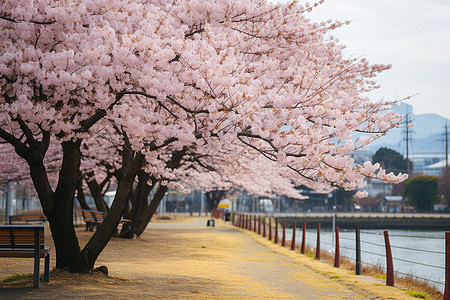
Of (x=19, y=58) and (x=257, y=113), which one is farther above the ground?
(x=19, y=58)

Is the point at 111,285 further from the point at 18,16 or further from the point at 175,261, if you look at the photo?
the point at 175,261

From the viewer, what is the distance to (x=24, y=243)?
10047 mm

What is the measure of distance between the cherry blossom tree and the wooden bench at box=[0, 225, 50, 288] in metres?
1.54

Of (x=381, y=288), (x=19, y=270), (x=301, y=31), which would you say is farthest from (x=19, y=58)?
(x=381, y=288)

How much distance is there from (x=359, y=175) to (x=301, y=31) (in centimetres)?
548

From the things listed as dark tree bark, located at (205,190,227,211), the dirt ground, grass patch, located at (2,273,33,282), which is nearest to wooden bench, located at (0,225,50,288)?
the dirt ground

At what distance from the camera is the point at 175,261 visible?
17.5 m

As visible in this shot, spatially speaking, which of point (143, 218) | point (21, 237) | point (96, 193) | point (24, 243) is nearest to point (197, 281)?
point (24, 243)

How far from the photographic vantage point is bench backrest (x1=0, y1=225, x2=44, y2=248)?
32.1ft

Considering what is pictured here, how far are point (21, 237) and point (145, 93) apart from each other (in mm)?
3105

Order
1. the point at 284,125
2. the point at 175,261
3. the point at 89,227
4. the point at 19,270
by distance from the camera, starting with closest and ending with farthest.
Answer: the point at 284,125 < the point at 19,270 < the point at 175,261 < the point at 89,227

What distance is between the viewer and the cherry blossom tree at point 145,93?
9.52m

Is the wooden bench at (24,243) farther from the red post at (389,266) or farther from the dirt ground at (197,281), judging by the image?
the red post at (389,266)

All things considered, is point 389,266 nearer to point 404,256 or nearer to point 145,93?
point 145,93
